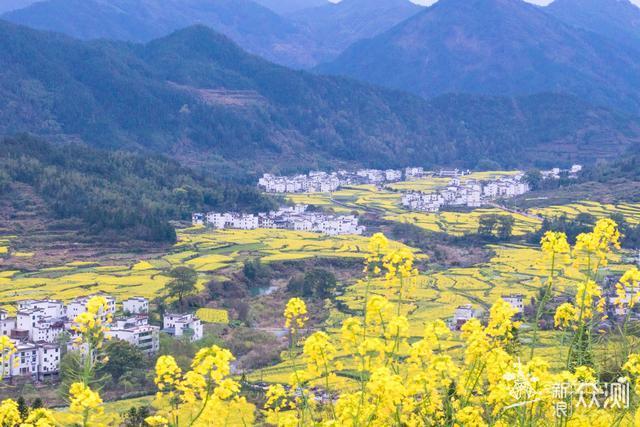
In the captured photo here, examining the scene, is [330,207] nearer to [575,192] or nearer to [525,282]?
[575,192]

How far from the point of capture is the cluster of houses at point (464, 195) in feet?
188

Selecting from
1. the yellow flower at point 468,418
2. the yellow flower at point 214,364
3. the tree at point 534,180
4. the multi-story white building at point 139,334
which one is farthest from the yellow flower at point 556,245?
the tree at point 534,180

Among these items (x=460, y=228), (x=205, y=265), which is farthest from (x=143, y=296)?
(x=460, y=228)

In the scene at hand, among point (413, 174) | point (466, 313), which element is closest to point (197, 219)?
point (466, 313)

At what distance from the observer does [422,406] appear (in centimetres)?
578

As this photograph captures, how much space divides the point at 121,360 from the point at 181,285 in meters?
8.08

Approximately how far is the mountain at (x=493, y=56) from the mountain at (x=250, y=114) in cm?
4519

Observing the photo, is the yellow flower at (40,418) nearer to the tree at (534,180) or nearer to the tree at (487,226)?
the tree at (487,226)

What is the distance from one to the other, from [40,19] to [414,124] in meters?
117

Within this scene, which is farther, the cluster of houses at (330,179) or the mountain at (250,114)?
the mountain at (250,114)

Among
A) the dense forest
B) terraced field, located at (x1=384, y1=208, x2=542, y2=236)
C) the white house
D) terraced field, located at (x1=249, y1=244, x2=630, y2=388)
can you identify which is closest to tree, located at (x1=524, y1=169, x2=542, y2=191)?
terraced field, located at (x1=384, y1=208, x2=542, y2=236)

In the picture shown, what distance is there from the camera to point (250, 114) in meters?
97.8

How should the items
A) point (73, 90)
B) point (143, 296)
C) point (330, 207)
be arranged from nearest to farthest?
point (143, 296)
point (330, 207)
point (73, 90)

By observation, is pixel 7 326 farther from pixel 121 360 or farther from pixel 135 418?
pixel 135 418
